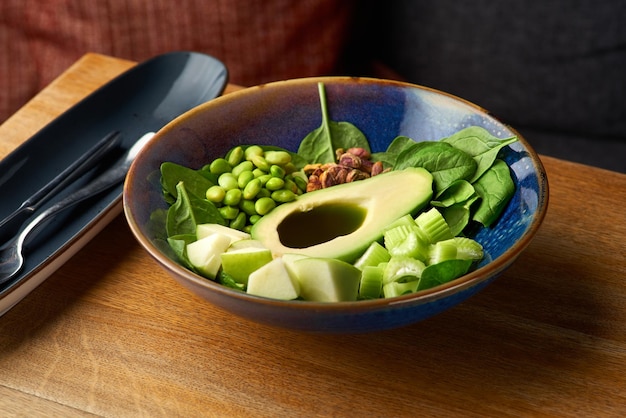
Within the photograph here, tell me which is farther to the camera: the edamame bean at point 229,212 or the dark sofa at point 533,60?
the dark sofa at point 533,60

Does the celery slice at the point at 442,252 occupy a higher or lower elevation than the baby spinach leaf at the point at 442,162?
lower

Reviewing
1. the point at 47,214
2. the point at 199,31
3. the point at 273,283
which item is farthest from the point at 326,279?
the point at 199,31

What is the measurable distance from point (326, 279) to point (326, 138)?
32 centimetres

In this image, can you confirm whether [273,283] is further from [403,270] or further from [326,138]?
[326,138]

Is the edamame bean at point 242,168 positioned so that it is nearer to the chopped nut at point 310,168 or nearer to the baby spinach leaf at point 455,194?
the chopped nut at point 310,168

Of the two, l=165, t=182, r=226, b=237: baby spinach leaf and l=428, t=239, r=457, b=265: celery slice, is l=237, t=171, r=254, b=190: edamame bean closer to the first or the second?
l=165, t=182, r=226, b=237: baby spinach leaf

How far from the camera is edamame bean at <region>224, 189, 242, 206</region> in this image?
2.75ft

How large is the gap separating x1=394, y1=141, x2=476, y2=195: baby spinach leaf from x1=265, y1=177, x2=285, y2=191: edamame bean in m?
0.16

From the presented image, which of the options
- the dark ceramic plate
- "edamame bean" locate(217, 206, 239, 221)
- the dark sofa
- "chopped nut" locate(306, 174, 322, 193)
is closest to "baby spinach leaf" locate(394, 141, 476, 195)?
"chopped nut" locate(306, 174, 322, 193)

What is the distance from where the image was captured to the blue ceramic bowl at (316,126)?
2.10ft

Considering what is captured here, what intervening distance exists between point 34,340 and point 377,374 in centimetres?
35

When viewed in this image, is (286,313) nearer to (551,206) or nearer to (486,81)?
(551,206)

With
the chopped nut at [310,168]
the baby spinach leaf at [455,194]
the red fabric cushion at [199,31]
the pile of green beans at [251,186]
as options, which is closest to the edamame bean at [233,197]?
the pile of green beans at [251,186]

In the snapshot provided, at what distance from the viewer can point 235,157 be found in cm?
90
